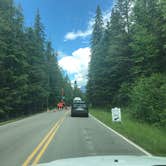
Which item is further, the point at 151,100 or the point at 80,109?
the point at 80,109

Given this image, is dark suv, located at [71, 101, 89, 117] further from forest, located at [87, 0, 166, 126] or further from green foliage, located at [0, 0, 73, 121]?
green foliage, located at [0, 0, 73, 121]

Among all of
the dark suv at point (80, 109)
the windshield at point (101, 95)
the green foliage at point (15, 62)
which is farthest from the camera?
the green foliage at point (15, 62)

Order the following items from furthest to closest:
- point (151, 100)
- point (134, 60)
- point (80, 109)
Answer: point (134, 60)
point (80, 109)
point (151, 100)

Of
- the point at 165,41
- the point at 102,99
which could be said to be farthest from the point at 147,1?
the point at 102,99

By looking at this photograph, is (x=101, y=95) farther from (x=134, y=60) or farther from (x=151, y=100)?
(x=151, y=100)

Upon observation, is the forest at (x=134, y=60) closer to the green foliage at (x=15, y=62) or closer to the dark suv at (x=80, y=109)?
the dark suv at (x=80, y=109)

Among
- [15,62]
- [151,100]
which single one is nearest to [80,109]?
[151,100]

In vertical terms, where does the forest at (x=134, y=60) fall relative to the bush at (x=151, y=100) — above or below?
above

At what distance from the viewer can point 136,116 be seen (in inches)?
984

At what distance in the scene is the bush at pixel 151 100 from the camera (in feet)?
70.5

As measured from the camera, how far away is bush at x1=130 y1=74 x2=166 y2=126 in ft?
70.5

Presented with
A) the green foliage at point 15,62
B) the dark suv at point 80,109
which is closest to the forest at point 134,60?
the dark suv at point 80,109

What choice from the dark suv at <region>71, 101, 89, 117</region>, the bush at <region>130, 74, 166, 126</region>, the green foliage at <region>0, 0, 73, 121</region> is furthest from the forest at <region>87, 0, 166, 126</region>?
the green foliage at <region>0, 0, 73, 121</region>

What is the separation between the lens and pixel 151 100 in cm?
2248
